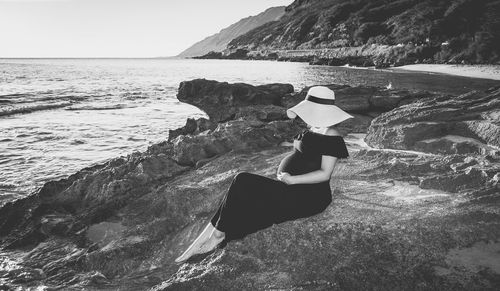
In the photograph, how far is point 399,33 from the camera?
84.9m

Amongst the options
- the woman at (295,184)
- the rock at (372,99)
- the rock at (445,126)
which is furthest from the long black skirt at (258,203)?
the rock at (372,99)

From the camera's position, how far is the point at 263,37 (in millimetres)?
179000

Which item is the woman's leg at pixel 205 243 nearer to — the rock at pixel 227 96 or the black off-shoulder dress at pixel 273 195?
the black off-shoulder dress at pixel 273 195

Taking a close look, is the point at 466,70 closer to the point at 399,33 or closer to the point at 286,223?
the point at 399,33

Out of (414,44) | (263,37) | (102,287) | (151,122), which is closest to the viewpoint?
(102,287)

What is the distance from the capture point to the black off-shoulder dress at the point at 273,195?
412 centimetres

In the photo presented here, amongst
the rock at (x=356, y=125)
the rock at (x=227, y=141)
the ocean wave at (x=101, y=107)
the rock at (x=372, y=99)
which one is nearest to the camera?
the rock at (x=227, y=141)

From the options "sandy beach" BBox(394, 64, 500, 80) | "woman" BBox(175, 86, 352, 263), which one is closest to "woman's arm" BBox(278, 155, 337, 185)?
"woman" BBox(175, 86, 352, 263)

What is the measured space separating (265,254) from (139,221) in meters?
2.45

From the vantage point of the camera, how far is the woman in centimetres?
407

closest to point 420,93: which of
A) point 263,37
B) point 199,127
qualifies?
point 199,127

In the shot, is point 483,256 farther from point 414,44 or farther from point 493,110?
point 414,44

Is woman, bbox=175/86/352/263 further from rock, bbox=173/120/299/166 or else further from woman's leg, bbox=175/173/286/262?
rock, bbox=173/120/299/166

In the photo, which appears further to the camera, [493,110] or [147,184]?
[493,110]
